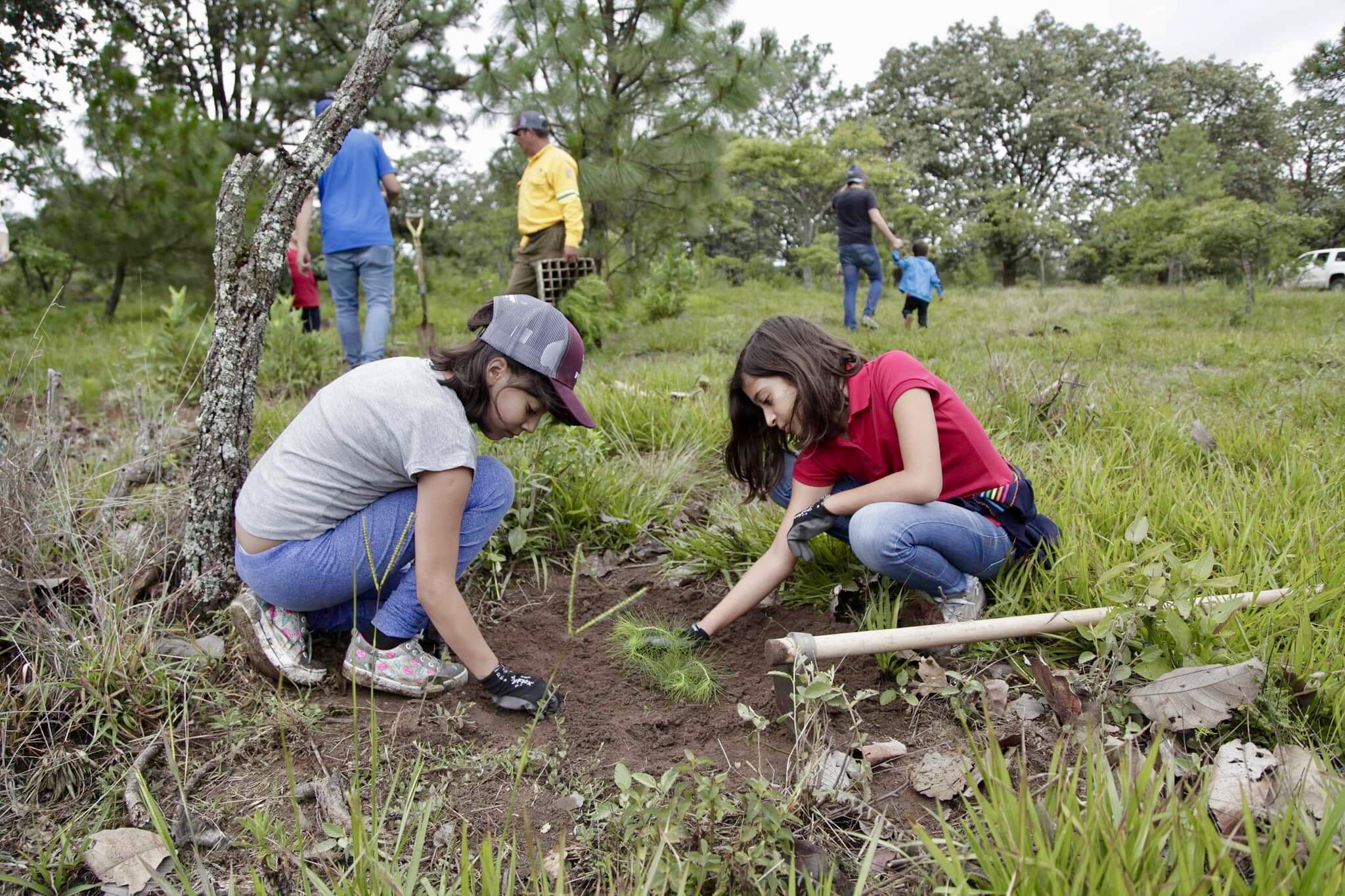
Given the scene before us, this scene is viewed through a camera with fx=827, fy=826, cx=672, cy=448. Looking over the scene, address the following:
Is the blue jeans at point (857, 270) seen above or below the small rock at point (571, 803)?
above

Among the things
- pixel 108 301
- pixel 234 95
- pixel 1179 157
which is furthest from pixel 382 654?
pixel 1179 157

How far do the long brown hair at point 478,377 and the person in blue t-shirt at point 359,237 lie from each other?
9.94ft

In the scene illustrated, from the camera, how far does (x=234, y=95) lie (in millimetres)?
11953

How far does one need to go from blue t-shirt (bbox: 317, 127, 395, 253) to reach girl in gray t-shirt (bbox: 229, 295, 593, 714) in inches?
114

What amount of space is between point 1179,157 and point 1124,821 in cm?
1784

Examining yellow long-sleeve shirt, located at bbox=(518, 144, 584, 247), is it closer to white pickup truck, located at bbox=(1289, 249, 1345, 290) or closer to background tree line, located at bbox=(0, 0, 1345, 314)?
background tree line, located at bbox=(0, 0, 1345, 314)

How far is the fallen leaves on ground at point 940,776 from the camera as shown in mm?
1628

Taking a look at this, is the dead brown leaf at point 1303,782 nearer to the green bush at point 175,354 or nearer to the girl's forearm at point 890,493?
the girl's forearm at point 890,493

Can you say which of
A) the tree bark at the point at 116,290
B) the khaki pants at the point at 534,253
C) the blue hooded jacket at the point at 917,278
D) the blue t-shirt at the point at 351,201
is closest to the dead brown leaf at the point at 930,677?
the blue t-shirt at the point at 351,201

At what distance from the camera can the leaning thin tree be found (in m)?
2.21

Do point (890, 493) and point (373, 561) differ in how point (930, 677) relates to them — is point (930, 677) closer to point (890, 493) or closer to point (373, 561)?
point (890, 493)

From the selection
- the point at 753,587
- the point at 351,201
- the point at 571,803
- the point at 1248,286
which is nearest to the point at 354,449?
the point at 571,803

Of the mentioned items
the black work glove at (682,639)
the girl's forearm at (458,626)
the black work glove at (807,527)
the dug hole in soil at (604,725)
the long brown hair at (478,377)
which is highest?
the long brown hair at (478,377)

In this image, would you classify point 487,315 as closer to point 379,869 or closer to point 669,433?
point 379,869
